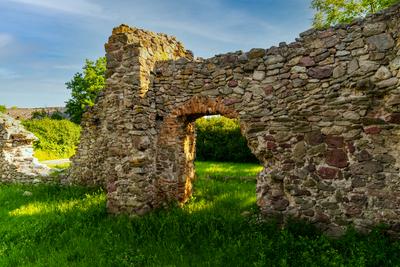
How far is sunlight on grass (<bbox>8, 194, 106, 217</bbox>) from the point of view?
25.8 ft

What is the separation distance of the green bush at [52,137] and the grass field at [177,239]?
52.8 feet

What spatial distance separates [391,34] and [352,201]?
8.72 feet

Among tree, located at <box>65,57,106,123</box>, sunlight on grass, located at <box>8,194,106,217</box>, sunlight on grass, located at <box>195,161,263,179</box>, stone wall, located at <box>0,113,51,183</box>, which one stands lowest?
sunlight on grass, located at <box>8,194,106,217</box>

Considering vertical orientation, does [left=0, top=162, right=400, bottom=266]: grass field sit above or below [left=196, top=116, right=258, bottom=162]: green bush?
below

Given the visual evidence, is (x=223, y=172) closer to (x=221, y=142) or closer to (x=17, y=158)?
(x=221, y=142)

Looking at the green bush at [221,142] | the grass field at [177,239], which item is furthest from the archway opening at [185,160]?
the green bush at [221,142]

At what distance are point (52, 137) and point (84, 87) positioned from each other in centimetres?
1097

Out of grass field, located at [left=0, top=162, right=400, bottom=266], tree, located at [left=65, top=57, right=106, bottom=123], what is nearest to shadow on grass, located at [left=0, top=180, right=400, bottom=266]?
grass field, located at [left=0, top=162, right=400, bottom=266]

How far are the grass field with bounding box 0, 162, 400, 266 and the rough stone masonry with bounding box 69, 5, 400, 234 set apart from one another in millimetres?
464

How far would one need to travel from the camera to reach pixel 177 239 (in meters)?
5.78

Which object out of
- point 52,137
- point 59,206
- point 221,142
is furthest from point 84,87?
point 59,206

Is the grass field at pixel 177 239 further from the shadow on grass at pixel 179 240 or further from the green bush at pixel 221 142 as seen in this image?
the green bush at pixel 221 142

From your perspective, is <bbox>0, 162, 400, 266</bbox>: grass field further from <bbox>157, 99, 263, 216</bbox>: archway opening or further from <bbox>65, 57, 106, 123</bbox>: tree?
<bbox>65, 57, 106, 123</bbox>: tree

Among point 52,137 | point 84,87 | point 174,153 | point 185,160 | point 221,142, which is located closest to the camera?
point 174,153
